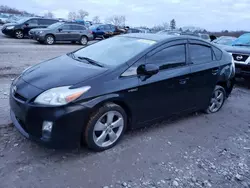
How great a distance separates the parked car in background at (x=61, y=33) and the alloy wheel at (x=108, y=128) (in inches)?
546

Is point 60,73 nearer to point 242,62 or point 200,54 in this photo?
point 200,54

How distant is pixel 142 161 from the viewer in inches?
127

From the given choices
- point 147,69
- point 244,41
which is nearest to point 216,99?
point 147,69

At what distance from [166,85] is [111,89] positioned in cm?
106

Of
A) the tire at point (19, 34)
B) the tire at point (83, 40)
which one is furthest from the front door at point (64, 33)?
the tire at point (19, 34)

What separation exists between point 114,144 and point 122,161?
35cm

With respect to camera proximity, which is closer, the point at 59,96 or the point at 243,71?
the point at 59,96

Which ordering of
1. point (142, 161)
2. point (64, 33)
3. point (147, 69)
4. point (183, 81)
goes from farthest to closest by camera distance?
point (64, 33) < point (183, 81) < point (147, 69) < point (142, 161)

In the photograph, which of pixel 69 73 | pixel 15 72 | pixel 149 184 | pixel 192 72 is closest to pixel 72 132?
pixel 69 73

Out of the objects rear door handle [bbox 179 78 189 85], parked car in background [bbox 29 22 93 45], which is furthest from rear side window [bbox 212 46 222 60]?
parked car in background [bbox 29 22 93 45]

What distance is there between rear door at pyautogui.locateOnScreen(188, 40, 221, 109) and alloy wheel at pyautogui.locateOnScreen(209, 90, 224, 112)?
1.05 ft

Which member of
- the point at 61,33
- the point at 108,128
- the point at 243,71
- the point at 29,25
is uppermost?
the point at 29,25

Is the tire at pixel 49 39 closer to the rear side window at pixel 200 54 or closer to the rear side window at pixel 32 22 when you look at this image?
the rear side window at pixel 32 22

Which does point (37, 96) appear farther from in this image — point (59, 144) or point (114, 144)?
point (114, 144)
